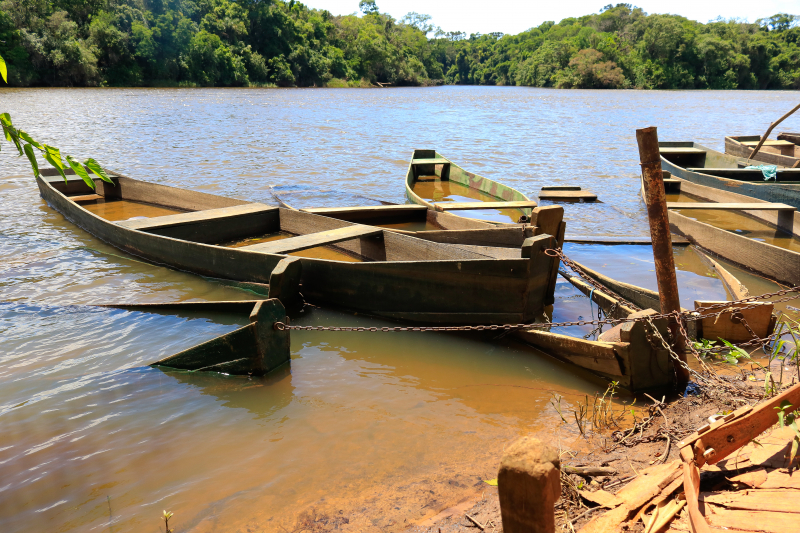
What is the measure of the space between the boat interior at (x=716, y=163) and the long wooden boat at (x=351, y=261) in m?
7.51

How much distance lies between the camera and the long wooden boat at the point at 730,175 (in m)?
9.61

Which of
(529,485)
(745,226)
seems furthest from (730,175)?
(529,485)

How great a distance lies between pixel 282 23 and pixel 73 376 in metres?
77.8

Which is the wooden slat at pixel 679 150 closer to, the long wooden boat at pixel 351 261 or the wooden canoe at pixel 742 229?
the wooden canoe at pixel 742 229

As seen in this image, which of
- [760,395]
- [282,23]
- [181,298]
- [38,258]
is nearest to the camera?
[760,395]

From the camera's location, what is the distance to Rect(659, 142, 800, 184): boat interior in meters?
10.5

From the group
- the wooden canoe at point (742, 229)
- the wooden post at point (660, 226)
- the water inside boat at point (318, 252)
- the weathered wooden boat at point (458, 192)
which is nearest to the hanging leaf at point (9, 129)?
the wooden post at point (660, 226)

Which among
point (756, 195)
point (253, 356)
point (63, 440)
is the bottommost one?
point (63, 440)

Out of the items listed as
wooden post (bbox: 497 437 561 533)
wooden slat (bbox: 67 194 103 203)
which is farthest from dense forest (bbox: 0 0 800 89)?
wooden post (bbox: 497 437 561 533)

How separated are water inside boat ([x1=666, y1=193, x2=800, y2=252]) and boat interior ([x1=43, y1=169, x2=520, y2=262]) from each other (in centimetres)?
521

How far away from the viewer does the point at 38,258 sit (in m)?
8.04

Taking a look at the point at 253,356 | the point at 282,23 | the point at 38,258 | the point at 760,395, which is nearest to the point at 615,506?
the point at 760,395

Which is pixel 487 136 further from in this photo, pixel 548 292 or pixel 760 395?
pixel 760 395

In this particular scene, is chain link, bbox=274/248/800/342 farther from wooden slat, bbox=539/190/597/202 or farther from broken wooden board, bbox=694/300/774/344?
wooden slat, bbox=539/190/597/202
